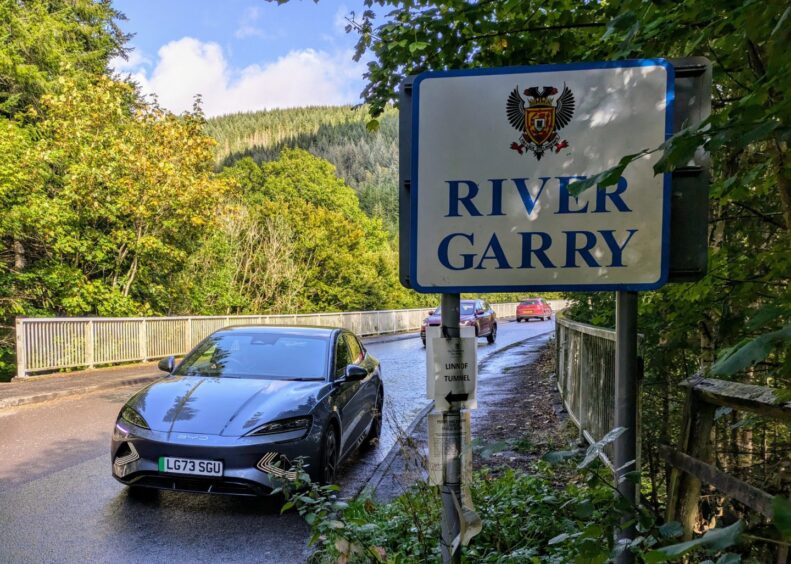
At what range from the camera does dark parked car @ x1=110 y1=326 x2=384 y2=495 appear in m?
4.99

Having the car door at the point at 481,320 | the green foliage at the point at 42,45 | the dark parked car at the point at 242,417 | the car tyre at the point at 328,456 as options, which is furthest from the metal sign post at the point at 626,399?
the green foliage at the point at 42,45

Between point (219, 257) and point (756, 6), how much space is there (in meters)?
26.5

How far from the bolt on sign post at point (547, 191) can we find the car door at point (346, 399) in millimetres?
4049

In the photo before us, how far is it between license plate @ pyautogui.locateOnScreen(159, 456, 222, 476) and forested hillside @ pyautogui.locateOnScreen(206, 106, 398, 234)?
287 feet

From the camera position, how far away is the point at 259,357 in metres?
6.54

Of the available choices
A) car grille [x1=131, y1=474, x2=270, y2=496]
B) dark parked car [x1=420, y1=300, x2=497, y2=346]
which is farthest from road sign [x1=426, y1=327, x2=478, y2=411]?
dark parked car [x1=420, y1=300, x2=497, y2=346]

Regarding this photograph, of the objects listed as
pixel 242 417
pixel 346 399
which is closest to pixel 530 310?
pixel 346 399

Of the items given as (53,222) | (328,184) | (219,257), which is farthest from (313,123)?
(53,222)

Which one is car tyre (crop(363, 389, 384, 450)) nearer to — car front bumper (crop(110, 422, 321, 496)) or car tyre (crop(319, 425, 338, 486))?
car tyre (crop(319, 425, 338, 486))

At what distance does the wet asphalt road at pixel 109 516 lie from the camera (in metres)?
4.30

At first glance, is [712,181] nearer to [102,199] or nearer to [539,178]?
[539,178]

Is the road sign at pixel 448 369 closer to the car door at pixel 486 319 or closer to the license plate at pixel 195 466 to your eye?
the license plate at pixel 195 466

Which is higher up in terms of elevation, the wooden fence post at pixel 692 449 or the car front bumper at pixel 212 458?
the wooden fence post at pixel 692 449

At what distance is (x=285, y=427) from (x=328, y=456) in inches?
25.2
